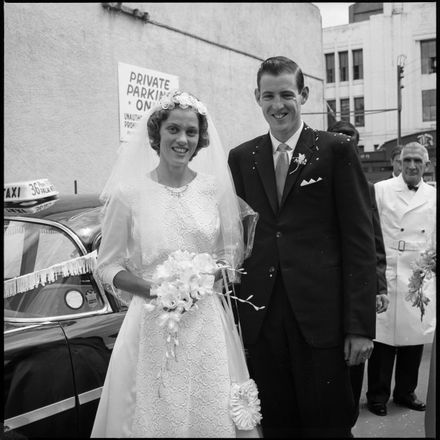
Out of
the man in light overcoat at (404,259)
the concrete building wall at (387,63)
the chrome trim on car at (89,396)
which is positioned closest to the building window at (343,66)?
the concrete building wall at (387,63)

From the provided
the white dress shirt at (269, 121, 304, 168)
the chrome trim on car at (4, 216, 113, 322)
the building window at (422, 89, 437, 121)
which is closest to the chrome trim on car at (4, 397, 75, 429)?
the chrome trim on car at (4, 216, 113, 322)

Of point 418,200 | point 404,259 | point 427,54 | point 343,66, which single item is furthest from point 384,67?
point 404,259

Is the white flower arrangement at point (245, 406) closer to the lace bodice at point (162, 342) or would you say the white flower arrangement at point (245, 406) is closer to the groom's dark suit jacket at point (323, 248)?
the lace bodice at point (162, 342)

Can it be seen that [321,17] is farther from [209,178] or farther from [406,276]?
[209,178]

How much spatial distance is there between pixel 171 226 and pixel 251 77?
1067 centimetres

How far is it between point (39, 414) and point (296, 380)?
3.63 ft

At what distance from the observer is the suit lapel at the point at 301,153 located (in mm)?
2502

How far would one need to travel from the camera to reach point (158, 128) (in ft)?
8.55

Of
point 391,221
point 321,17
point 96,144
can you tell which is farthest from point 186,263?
point 321,17

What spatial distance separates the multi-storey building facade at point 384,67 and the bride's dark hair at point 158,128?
29.9 metres

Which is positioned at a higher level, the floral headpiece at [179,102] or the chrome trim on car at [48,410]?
the floral headpiece at [179,102]

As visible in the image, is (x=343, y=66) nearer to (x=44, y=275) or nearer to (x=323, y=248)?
(x=44, y=275)

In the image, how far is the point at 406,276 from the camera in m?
5.04

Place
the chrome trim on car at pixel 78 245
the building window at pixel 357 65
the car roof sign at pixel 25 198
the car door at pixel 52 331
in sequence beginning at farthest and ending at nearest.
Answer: the building window at pixel 357 65, the car roof sign at pixel 25 198, the chrome trim on car at pixel 78 245, the car door at pixel 52 331
